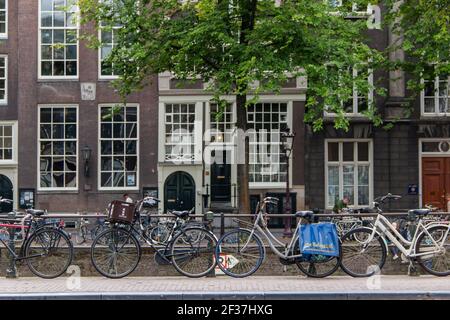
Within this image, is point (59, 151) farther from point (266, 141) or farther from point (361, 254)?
point (361, 254)

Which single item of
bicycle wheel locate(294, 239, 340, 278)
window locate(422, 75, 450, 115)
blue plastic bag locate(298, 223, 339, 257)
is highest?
window locate(422, 75, 450, 115)

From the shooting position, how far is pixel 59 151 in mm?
26219

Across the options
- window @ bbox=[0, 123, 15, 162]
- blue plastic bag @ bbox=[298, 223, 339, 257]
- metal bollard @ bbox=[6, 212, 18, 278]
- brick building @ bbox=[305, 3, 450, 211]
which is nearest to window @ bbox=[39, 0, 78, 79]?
window @ bbox=[0, 123, 15, 162]

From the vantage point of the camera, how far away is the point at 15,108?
26.3m

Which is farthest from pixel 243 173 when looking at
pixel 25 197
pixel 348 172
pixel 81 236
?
pixel 25 197

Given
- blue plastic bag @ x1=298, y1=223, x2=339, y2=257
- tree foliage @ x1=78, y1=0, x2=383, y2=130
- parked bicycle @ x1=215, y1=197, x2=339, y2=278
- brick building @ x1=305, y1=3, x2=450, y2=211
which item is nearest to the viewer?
blue plastic bag @ x1=298, y1=223, x2=339, y2=257

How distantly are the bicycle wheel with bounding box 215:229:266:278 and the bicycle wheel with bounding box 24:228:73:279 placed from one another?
2727 millimetres

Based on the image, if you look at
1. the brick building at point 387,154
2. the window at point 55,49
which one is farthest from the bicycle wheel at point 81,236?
the window at point 55,49

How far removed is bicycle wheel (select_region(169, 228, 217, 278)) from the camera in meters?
11.6

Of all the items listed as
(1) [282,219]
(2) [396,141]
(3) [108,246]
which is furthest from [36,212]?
(2) [396,141]

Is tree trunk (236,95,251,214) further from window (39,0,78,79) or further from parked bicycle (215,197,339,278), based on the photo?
window (39,0,78,79)

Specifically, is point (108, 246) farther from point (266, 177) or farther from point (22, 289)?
point (266, 177)

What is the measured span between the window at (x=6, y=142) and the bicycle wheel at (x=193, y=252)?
54.0 ft

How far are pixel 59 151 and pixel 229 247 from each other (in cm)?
1618
